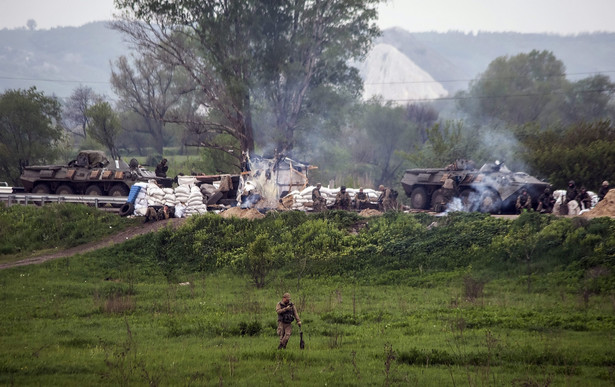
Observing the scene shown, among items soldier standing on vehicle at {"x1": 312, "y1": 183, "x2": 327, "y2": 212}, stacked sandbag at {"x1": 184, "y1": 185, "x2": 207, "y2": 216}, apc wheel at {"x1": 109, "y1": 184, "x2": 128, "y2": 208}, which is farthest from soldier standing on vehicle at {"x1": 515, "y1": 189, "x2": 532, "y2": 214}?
apc wheel at {"x1": 109, "y1": 184, "x2": 128, "y2": 208}

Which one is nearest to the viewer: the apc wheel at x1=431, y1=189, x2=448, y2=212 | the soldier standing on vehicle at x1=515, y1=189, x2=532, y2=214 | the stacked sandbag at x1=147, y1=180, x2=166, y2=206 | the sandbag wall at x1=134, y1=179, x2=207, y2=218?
the soldier standing on vehicle at x1=515, y1=189, x2=532, y2=214

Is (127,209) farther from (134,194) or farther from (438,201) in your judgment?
(438,201)

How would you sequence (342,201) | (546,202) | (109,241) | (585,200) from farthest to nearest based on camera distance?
(342,201) < (109,241) < (546,202) < (585,200)

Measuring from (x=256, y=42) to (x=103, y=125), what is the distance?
22.0m

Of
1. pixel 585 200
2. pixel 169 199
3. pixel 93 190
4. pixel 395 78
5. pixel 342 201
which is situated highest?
pixel 395 78

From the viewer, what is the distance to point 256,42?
39344 mm

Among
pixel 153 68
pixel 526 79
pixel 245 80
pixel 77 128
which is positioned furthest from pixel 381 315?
pixel 77 128

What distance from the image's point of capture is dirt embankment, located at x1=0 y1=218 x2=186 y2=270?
2515cm

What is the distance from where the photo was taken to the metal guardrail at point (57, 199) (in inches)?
1259

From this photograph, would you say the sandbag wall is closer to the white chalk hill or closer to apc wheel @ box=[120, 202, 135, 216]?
apc wheel @ box=[120, 202, 135, 216]

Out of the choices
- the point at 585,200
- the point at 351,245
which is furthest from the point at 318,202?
the point at 585,200

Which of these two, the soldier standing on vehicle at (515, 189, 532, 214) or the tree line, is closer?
the soldier standing on vehicle at (515, 189, 532, 214)

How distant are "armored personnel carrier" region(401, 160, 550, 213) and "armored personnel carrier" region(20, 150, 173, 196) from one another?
14024 mm

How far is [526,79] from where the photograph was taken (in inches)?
2990
